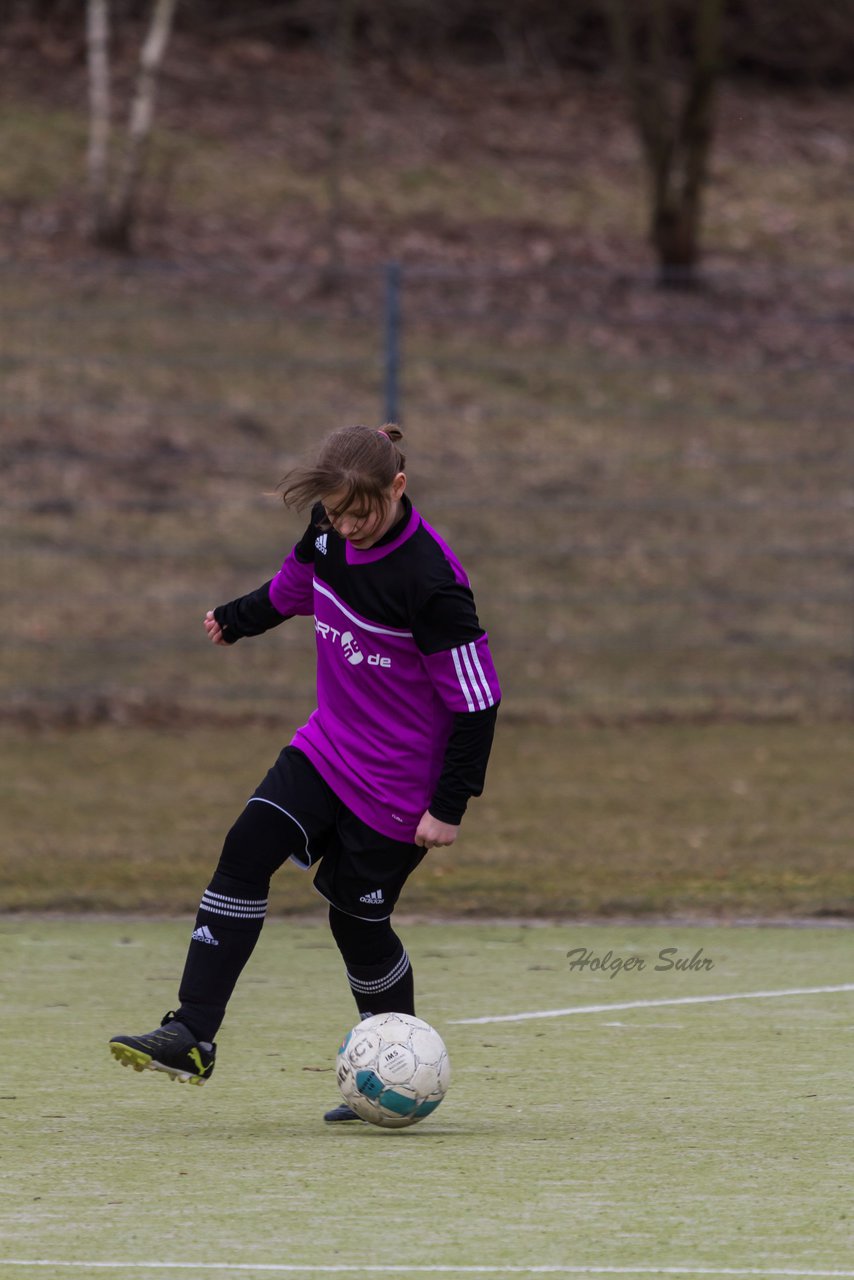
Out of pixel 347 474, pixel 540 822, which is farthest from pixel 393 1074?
pixel 540 822

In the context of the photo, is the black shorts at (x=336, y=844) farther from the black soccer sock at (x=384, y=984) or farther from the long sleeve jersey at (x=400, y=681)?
the black soccer sock at (x=384, y=984)

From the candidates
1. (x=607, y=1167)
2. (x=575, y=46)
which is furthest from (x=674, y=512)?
(x=607, y=1167)

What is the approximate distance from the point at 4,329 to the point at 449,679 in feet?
41.4

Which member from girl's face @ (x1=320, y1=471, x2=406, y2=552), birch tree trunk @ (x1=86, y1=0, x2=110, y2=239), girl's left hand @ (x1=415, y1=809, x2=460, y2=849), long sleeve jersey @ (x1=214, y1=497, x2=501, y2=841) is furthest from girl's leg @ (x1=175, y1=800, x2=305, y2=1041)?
birch tree trunk @ (x1=86, y1=0, x2=110, y2=239)

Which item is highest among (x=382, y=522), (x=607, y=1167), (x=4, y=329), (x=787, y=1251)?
(x=382, y=522)

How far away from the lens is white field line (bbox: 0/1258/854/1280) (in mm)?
4023

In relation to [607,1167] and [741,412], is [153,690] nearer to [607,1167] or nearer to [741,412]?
[741,412]

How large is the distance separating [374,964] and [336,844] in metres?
0.34

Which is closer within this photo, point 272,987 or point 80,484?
point 272,987

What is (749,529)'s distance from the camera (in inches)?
671

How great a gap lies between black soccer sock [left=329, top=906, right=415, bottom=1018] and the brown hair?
43.2 inches

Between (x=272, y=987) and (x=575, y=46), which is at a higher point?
(x=272, y=987)

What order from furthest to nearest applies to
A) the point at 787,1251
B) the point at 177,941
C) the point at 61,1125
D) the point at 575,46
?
the point at 575,46
the point at 177,941
the point at 61,1125
the point at 787,1251

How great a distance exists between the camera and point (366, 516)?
5.41 metres
